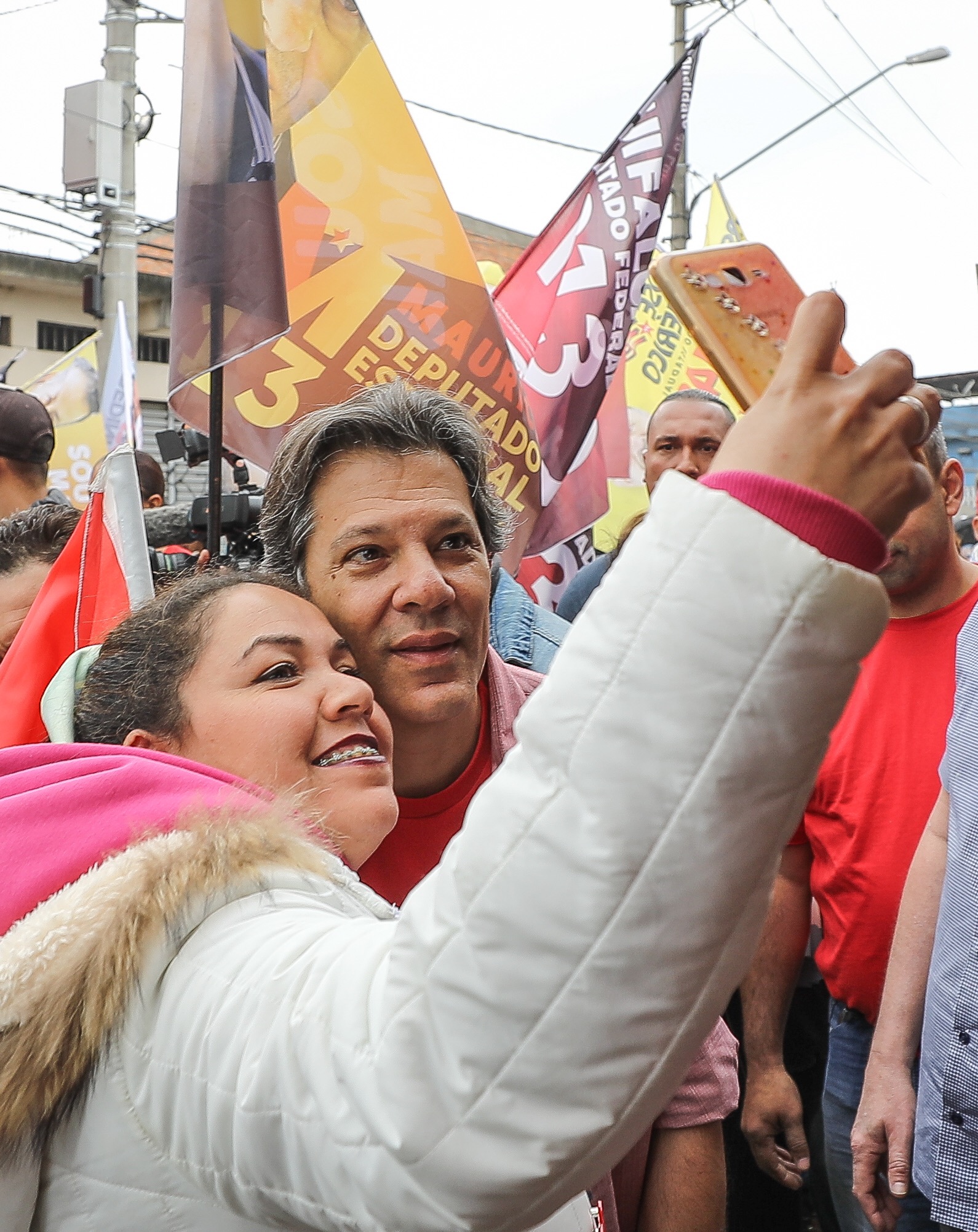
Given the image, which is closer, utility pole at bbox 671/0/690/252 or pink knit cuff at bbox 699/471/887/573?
pink knit cuff at bbox 699/471/887/573

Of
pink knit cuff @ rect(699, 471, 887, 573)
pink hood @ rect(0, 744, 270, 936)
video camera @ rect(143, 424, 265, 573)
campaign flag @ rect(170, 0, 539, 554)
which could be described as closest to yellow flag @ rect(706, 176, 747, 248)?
video camera @ rect(143, 424, 265, 573)

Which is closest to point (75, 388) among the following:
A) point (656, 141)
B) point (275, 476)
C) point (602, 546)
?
point (602, 546)

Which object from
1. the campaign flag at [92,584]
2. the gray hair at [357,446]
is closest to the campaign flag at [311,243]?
the campaign flag at [92,584]

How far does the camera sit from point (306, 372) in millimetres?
3014

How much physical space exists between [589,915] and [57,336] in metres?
24.4

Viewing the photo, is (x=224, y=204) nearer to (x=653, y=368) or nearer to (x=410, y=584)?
(x=410, y=584)

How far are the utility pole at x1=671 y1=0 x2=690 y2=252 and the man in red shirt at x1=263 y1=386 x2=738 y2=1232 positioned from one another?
11735mm

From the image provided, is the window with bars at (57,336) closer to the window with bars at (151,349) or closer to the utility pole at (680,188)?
the window with bars at (151,349)

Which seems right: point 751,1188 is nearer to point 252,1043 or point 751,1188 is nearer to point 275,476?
point 275,476

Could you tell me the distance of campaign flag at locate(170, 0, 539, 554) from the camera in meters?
2.72

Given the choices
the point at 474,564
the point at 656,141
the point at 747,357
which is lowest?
the point at 474,564

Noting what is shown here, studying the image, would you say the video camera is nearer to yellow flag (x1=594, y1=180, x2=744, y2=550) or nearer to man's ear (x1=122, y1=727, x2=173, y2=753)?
man's ear (x1=122, y1=727, x2=173, y2=753)

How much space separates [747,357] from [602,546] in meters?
5.05

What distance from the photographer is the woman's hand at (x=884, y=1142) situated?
222cm
